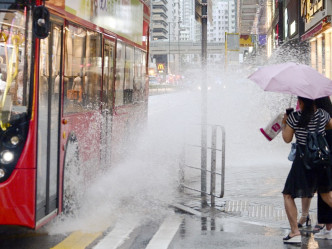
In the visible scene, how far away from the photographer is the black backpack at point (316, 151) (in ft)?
22.7

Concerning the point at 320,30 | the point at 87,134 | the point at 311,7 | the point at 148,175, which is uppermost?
the point at 311,7

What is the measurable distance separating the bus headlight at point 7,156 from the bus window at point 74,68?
4.41 feet

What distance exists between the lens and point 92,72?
902cm

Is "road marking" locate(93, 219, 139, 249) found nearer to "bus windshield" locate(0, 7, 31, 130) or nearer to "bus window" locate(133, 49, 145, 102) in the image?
"bus windshield" locate(0, 7, 31, 130)

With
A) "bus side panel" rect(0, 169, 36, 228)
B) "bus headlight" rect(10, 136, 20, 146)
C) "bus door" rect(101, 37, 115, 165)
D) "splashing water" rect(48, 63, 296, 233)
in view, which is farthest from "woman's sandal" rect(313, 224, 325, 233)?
"bus headlight" rect(10, 136, 20, 146)

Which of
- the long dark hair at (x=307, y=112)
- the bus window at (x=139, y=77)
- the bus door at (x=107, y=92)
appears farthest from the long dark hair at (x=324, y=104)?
the bus window at (x=139, y=77)

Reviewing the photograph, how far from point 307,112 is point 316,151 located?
1.39 ft

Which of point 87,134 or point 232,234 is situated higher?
point 87,134

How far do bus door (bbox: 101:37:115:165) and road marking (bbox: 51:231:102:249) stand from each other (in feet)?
8.11

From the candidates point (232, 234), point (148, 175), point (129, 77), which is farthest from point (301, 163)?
point (129, 77)

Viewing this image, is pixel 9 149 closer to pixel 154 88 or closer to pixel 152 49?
pixel 154 88

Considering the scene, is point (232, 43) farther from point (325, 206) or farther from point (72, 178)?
point (325, 206)

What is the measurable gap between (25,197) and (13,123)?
74cm

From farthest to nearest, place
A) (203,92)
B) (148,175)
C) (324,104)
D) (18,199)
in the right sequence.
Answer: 1. (148,175)
2. (203,92)
3. (324,104)
4. (18,199)
